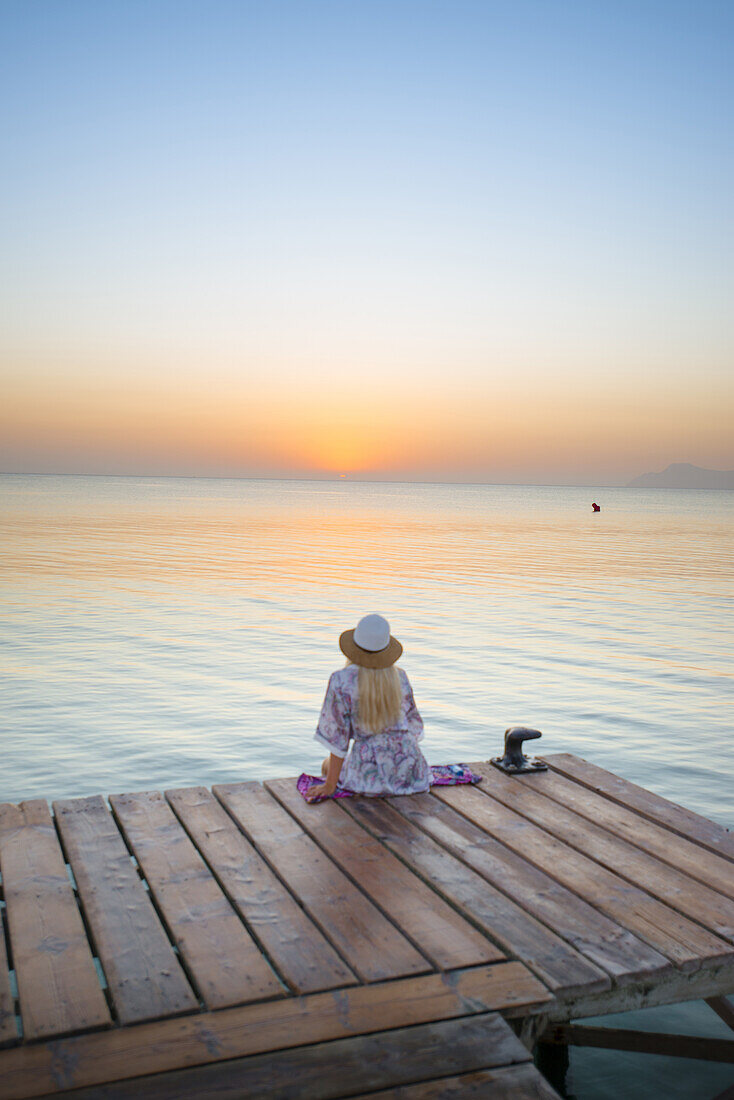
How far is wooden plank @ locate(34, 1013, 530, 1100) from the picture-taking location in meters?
3.22

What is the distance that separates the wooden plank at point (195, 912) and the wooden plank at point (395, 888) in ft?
2.41

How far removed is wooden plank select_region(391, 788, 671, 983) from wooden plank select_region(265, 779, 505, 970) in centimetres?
40

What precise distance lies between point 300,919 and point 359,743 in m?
1.86

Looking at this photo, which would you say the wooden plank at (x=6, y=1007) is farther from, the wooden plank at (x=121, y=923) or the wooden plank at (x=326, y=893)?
the wooden plank at (x=326, y=893)

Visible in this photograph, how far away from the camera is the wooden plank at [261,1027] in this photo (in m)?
3.30

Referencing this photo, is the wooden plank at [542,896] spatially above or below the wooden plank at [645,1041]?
above

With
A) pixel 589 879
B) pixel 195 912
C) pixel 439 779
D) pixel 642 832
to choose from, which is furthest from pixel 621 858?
pixel 195 912

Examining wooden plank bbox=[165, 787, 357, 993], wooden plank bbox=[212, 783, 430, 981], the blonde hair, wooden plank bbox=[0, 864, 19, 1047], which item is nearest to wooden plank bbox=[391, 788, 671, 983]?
the blonde hair

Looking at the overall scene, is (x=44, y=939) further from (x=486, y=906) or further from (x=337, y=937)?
(x=486, y=906)

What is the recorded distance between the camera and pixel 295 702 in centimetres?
1198

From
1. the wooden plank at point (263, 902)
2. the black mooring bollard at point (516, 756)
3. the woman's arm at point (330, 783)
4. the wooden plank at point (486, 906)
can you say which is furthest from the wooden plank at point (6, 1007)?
the black mooring bollard at point (516, 756)

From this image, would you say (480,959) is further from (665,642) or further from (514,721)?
(665,642)

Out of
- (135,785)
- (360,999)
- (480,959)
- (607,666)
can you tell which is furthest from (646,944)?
(607,666)

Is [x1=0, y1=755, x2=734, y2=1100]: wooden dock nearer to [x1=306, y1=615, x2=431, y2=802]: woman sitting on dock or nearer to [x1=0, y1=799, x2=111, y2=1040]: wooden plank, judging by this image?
[x1=0, y1=799, x2=111, y2=1040]: wooden plank
